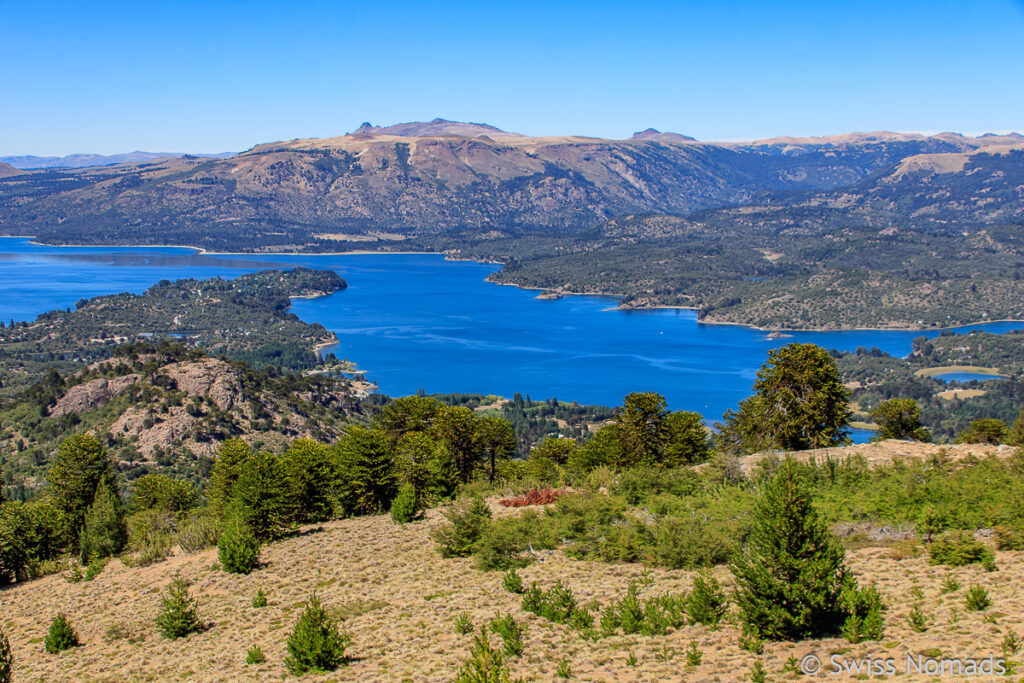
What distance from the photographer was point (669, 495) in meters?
33.4

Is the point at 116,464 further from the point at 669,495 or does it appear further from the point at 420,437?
the point at 669,495

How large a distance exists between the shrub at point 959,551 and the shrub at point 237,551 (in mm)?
24505

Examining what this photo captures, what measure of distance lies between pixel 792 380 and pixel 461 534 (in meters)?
24.5

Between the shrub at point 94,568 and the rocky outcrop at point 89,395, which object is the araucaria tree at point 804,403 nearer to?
the shrub at point 94,568

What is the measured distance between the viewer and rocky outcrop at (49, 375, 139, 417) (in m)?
88.2

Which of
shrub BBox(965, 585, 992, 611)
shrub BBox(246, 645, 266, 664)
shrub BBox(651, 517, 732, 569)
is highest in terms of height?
shrub BBox(965, 585, 992, 611)

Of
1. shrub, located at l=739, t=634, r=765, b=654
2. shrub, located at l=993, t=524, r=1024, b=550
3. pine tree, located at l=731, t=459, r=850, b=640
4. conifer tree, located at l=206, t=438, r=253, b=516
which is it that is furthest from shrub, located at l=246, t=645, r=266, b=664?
shrub, located at l=993, t=524, r=1024, b=550

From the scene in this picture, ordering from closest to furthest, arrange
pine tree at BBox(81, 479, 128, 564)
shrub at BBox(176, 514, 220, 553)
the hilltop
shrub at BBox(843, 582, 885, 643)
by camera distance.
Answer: shrub at BBox(843, 582, 885, 643) < shrub at BBox(176, 514, 220, 553) < pine tree at BBox(81, 479, 128, 564) < the hilltop

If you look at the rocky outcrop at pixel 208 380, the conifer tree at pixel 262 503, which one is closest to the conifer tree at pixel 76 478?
the conifer tree at pixel 262 503

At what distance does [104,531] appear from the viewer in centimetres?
3944

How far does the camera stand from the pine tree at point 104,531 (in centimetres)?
3834

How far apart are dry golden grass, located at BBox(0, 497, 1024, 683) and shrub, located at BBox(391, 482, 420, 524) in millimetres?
652

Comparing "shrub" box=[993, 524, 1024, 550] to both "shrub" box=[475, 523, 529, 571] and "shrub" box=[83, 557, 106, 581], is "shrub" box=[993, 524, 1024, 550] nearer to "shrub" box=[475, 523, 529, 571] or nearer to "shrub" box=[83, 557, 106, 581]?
"shrub" box=[475, 523, 529, 571]

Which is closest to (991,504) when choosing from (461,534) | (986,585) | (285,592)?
(986,585)
